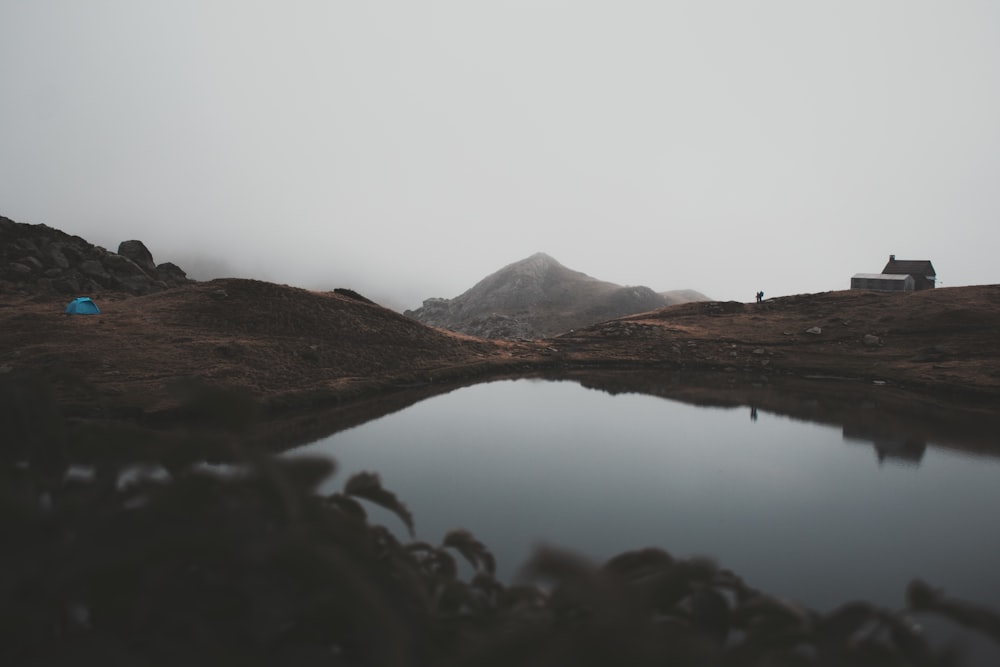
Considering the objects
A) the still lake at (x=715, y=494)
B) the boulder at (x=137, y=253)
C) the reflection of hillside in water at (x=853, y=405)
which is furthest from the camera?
the boulder at (x=137, y=253)

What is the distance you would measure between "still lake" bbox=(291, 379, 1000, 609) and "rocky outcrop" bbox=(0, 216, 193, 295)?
5884 centimetres

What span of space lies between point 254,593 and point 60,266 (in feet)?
289

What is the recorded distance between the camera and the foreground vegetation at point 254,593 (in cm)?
123

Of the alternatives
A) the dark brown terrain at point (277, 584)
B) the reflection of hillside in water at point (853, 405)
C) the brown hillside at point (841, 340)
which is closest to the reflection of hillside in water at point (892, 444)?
the reflection of hillside in water at point (853, 405)

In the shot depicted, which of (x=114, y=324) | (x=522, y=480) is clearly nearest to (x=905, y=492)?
(x=522, y=480)

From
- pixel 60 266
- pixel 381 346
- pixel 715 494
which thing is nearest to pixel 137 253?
pixel 60 266

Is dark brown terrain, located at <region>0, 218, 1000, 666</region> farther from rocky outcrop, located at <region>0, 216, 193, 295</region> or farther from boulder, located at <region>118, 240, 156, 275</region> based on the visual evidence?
boulder, located at <region>118, 240, 156, 275</region>

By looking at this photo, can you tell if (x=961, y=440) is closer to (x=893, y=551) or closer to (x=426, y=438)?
(x=893, y=551)

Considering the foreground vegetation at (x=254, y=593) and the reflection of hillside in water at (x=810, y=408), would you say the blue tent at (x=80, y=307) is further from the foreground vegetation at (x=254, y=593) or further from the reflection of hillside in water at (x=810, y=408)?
the foreground vegetation at (x=254, y=593)

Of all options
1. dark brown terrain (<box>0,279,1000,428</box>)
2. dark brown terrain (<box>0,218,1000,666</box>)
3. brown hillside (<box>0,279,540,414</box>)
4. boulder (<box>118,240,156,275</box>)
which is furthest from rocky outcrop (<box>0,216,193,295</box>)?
dark brown terrain (<box>0,218,1000,666</box>)

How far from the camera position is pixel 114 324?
36688 mm

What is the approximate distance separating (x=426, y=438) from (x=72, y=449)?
19520 mm

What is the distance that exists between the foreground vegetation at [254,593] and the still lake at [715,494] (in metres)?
3.70

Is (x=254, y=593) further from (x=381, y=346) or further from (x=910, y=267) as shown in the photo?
(x=910, y=267)
